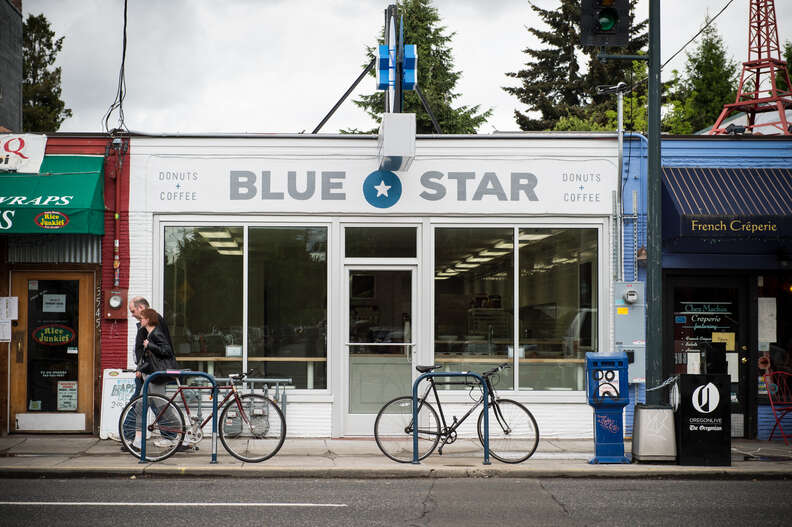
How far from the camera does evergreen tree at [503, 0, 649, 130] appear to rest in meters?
39.8

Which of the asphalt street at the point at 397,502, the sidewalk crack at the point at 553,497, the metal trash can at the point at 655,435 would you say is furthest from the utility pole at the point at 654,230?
the sidewalk crack at the point at 553,497

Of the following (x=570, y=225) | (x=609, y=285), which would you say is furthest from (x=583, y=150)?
(x=609, y=285)

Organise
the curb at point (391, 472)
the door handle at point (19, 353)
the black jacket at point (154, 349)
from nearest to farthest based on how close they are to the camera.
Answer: the curb at point (391, 472) → the black jacket at point (154, 349) → the door handle at point (19, 353)

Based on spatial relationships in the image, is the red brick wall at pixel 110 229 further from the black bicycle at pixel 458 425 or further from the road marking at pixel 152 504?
the black bicycle at pixel 458 425

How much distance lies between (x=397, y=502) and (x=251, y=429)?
270 centimetres

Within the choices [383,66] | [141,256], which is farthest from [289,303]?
[383,66]

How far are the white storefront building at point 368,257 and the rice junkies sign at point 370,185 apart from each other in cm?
2

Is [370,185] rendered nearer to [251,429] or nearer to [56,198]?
[251,429]

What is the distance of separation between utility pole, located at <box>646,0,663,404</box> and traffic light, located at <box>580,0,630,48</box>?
2.29 ft

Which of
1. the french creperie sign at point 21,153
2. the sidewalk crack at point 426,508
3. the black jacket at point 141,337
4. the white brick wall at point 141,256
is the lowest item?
the sidewalk crack at point 426,508

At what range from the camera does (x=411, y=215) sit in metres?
11.4

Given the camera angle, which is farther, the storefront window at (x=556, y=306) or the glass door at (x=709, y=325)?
the storefront window at (x=556, y=306)

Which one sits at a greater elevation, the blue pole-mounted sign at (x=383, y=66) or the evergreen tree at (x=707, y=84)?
the evergreen tree at (x=707, y=84)

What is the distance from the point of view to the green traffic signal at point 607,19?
897 centimetres
